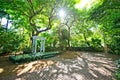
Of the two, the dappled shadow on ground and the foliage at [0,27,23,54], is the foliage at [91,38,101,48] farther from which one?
the dappled shadow on ground

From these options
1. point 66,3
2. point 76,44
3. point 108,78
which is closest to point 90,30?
point 76,44

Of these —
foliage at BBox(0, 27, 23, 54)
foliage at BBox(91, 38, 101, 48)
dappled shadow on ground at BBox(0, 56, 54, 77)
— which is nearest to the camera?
dappled shadow on ground at BBox(0, 56, 54, 77)

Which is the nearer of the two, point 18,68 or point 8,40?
point 18,68

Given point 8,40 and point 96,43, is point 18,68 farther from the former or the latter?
point 96,43

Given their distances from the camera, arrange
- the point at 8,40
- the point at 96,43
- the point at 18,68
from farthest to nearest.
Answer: the point at 96,43
the point at 8,40
the point at 18,68

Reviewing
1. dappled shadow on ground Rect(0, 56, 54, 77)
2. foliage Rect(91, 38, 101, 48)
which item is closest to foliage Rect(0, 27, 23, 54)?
dappled shadow on ground Rect(0, 56, 54, 77)

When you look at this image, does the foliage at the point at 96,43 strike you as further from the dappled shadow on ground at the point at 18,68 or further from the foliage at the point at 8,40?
the dappled shadow on ground at the point at 18,68

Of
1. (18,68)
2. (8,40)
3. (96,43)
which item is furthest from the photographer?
(96,43)

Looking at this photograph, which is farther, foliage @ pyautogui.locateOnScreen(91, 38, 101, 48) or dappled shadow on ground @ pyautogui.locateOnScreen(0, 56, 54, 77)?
foliage @ pyautogui.locateOnScreen(91, 38, 101, 48)

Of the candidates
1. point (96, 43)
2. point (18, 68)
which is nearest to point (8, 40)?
point (18, 68)

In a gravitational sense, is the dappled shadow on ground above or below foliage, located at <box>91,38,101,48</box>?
below

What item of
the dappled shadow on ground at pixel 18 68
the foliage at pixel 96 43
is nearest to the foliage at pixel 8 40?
the dappled shadow on ground at pixel 18 68

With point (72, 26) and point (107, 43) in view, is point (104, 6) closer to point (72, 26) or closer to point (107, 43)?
point (107, 43)

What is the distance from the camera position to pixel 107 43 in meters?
17.4
